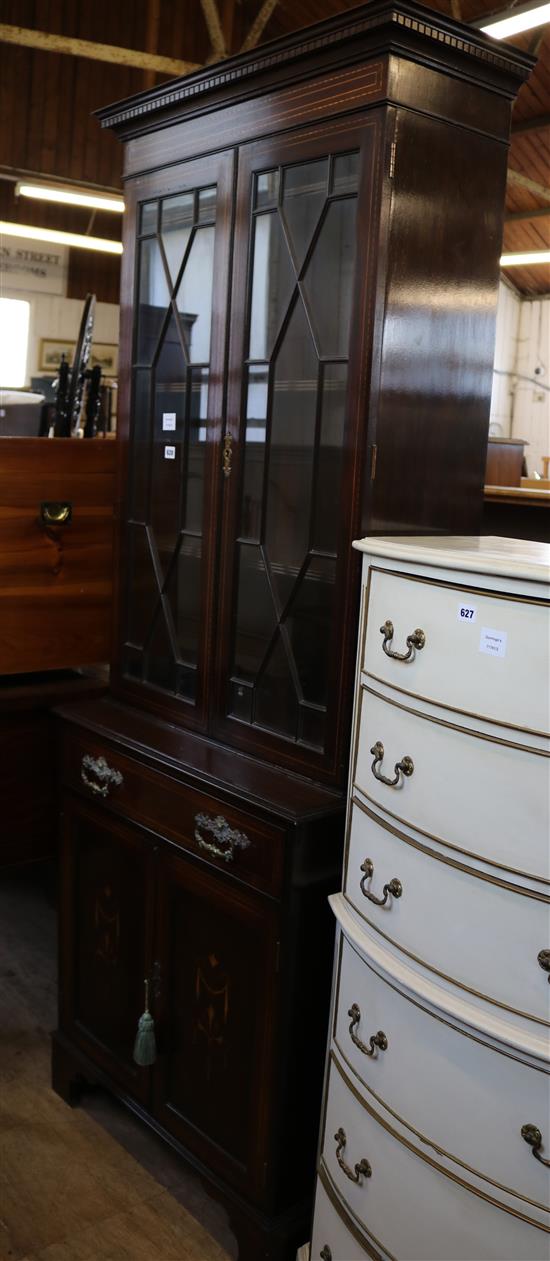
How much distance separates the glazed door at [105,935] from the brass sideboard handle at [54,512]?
711 millimetres

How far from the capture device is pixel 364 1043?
173cm

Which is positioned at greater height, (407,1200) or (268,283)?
(268,283)

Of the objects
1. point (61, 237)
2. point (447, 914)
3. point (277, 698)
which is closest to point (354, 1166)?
point (447, 914)

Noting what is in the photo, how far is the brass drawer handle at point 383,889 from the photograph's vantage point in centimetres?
161

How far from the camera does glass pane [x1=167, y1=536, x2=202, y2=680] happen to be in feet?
7.79

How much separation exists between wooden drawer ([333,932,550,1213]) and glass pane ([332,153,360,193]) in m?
1.30

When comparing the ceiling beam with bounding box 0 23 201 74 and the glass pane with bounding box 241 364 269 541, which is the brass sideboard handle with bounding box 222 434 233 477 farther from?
the ceiling beam with bounding box 0 23 201 74

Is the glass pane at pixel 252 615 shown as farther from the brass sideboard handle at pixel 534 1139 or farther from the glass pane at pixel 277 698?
the brass sideboard handle at pixel 534 1139

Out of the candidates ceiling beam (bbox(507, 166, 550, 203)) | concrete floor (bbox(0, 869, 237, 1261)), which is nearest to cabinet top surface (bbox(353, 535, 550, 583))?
concrete floor (bbox(0, 869, 237, 1261))

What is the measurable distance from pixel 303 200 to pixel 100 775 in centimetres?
133

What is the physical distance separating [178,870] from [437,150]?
1.49 meters

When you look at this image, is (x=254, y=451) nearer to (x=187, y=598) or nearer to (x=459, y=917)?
(x=187, y=598)

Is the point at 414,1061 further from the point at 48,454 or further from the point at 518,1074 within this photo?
the point at 48,454

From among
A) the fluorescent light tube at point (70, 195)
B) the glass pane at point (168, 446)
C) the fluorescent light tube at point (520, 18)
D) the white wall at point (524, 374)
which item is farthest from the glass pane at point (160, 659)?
the white wall at point (524, 374)
